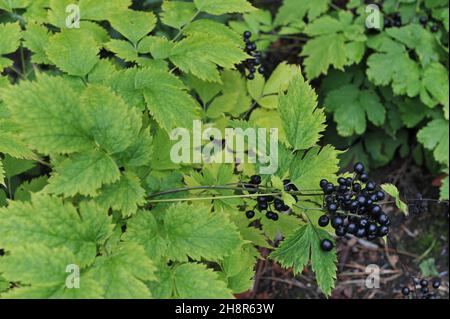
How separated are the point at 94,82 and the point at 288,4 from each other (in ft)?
7.14

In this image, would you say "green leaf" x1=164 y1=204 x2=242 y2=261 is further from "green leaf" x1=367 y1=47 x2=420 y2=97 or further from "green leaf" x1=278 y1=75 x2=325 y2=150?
"green leaf" x1=367 y1=47 x2=420 y2=97

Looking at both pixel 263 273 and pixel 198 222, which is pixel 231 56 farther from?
pixel 263 273

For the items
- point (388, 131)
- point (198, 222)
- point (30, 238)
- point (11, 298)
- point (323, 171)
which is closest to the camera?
point (11, 298)

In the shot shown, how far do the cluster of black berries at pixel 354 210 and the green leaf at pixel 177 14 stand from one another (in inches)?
46.2

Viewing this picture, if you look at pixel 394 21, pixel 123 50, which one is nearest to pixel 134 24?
pixel 123 50

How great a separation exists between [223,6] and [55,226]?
138 centimetres

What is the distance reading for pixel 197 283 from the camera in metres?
1.56

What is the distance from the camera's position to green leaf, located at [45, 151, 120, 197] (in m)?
1.53

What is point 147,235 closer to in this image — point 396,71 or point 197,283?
point 197,283

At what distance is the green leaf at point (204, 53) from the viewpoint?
85.5 inches

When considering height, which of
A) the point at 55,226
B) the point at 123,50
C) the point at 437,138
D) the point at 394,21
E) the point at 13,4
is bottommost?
the point at 437,138

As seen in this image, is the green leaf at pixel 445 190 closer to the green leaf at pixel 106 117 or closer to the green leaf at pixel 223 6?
the green leaf at pixel 223 6

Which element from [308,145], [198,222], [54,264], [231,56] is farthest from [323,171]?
[54,264]

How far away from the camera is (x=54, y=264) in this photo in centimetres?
140
